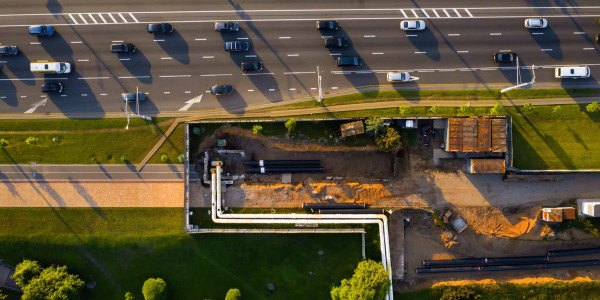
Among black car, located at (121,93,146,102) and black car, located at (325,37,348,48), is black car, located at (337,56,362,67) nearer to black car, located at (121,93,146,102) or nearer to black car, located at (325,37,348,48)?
black car, located at (325,37,348,48)

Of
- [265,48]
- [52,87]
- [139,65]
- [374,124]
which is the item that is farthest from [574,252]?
[52,87]

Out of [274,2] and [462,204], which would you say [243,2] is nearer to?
[274,2]

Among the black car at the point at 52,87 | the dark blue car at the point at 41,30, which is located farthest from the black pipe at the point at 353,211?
the dark blue car at the point at 41,30

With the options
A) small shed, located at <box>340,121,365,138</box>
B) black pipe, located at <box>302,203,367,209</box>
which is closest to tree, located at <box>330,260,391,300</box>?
black pipe, located at <box>302,203,367,209</box>

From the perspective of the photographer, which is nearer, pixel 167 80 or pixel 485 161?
pixel 485 161

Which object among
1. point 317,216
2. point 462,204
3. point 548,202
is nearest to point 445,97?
point 462,204

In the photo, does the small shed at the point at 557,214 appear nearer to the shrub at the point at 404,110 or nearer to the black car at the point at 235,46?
the shrub at the point at 404,110
